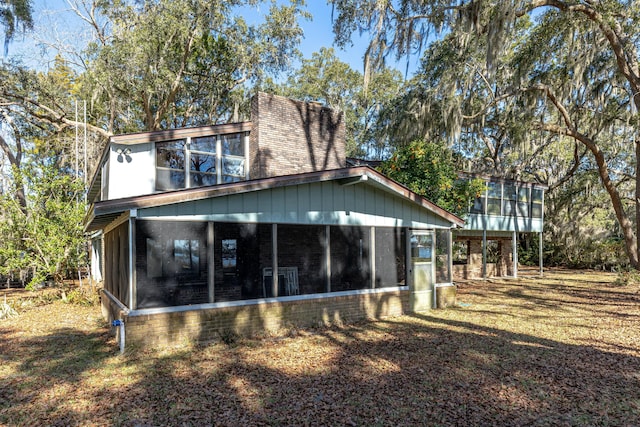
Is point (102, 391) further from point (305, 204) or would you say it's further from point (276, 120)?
point (276, 120)

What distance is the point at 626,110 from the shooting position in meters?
16.1

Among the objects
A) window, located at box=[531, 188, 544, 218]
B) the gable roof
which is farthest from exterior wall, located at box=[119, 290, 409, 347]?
window, located at box=[531, 188, 544, 218]

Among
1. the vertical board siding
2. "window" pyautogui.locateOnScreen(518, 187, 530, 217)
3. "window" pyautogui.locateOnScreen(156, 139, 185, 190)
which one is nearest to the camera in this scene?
the vertical board siding

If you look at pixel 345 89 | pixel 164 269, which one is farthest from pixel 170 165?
pixel 345 89

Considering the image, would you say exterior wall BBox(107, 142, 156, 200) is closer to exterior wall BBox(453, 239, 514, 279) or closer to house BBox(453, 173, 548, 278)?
house BBox(453, 173, 548, 278)

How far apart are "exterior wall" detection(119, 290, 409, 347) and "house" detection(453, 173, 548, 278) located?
361 inches

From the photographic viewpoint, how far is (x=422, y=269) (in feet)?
33.9

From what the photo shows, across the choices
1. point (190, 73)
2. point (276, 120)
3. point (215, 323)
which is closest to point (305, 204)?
point (215, 323)

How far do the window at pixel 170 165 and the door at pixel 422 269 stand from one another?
6.51 m

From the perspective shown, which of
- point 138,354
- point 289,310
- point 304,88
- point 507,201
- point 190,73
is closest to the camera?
point 138,354

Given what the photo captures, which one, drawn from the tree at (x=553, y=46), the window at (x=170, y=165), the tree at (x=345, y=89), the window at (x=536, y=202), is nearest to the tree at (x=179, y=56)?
the tree at (x=553, y=46)

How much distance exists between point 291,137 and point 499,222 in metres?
11.8

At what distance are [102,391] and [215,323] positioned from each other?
7.74 feet

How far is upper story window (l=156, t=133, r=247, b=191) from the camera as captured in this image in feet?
34.6
